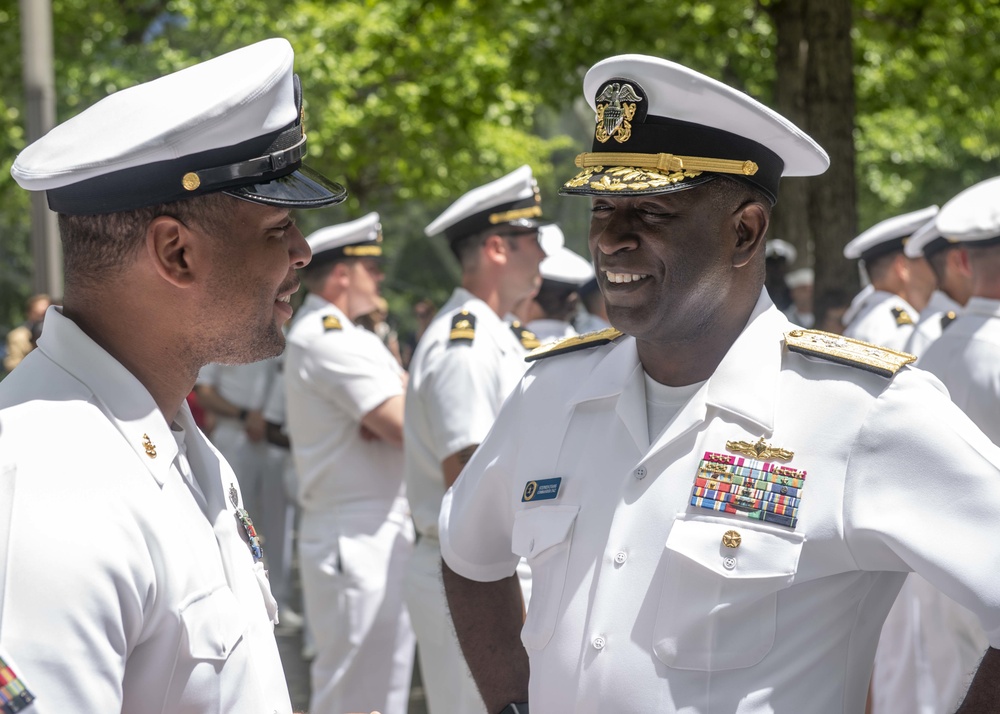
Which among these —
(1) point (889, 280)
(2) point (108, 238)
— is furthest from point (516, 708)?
(1) point (889, 280)

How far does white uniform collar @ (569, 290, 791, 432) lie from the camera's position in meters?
2.25

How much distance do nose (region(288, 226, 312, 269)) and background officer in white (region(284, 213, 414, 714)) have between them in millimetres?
3178

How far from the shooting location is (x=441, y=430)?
436 cm

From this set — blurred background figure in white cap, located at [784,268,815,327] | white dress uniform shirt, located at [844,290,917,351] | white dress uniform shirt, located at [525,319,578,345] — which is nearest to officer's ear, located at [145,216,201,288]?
white dress uniform shirt, located at [525,319,578,345]

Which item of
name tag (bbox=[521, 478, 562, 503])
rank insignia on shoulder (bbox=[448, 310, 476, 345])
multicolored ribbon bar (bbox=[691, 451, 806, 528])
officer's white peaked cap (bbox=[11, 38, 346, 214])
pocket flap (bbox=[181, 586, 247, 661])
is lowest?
rank insignia on shoulder (bbox=[448, 310, 476, 345])

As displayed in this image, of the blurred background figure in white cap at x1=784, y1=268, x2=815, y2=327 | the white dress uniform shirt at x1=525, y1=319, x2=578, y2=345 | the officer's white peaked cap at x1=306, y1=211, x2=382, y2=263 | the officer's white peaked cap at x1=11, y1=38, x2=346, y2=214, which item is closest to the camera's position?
the officer's white peaked cap at x1=11, y1=38, x2=346, y2=214

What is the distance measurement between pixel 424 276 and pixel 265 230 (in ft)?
90.2

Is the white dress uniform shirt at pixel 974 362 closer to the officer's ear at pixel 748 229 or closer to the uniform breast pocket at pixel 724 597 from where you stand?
the officer's ear at pixel 748 229

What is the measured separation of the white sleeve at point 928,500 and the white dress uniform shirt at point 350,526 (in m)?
3.37

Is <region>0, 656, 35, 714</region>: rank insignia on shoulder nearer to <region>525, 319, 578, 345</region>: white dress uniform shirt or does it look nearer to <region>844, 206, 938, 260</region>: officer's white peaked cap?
<region>525, 319, 578, 345</region>: white dress uniform shirt

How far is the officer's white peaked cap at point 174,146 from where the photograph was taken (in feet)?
5.87

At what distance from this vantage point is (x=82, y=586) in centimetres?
148

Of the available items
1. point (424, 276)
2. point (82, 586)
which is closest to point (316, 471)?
point (82, 586)

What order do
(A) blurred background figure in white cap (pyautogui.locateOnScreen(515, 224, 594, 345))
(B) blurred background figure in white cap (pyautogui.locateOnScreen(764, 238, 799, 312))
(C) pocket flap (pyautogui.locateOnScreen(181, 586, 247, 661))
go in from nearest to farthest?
(C) pocket flap (pyautogui.locateOnScreen(181, 586, 247, 661))
(A) blurred background figure in white cap (pyautogui.locateOnScreen(515, 224, 594, 345))
(B) blurred background figure in white cap (pyautogui.locateOnScreen(764, 238, 799, 312))
